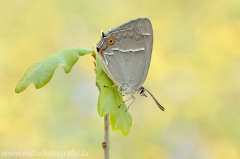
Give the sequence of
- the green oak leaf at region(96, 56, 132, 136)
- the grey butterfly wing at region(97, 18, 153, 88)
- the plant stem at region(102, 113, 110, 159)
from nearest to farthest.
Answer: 1. the plant stem at region(102, 113, 110, 159)
2. the green oak leaf at region(96, 56, 132, 136)
3. the grey butterfly wing at region(97, 18, 153, 88)

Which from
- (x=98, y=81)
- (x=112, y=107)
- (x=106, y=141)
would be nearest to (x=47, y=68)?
(x=98, y=81)

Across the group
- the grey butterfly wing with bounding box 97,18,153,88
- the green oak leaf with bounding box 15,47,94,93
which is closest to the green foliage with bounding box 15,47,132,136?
the green oak leaf with bounding box 15,47,94,93

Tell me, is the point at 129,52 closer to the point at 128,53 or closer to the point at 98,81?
the point at 128,53

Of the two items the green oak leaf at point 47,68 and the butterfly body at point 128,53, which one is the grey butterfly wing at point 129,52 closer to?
the butterfly body at point 128,53

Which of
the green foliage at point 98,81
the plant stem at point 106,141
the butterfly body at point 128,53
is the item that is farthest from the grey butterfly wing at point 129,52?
the plant stem at point 106,141

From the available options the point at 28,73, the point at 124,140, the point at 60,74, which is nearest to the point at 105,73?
the point at 28,73

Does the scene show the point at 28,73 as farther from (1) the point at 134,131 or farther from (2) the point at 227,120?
(2) the point at 227,120

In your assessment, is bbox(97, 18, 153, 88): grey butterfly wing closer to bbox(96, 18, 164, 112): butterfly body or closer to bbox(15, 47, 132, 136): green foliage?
bbox(96, 18, 164, 112): butterfly body
